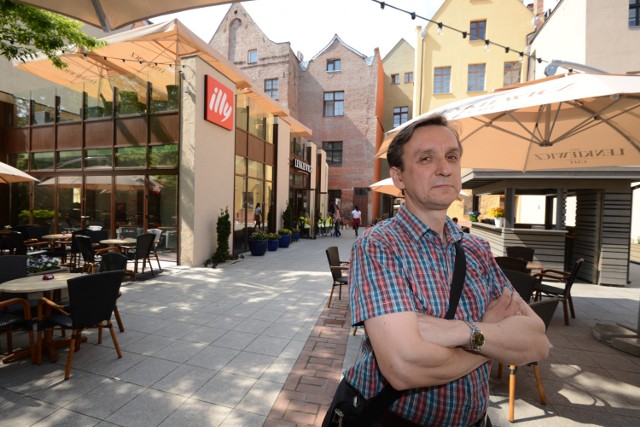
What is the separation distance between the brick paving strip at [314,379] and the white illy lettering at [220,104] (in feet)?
22.5

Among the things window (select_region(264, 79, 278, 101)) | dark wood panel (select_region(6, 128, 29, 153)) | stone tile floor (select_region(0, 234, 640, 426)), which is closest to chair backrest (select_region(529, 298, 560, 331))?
stone tile floor (select_region(0, 234, 640, 426))

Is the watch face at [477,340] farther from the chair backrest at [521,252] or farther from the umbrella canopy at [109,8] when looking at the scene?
the chair backrest at [521,252]

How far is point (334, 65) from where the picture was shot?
2452cm

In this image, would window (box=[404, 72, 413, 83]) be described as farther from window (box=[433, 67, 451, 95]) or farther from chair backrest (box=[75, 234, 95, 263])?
chair backrest (box=[75, 234, 95, 263])

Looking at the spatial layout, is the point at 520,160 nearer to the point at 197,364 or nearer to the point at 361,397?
the point at 361,397

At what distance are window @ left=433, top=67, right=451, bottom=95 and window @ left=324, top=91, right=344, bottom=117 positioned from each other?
7.45 meters

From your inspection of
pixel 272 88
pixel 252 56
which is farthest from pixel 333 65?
pixel 252 56

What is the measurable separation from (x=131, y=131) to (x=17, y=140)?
20.0 ft

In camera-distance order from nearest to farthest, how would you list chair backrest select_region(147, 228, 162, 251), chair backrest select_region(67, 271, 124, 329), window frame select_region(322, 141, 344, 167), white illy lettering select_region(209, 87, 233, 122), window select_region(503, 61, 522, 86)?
chair backrest select_region(67, 271, 124, 329) < chair backrest select_region(147, 228, 162, 251) < white illy lettering select_region(209, 87, 233, 122) < window select_region(503, 61, 522, 86) < window frame select_region(322, 141, 344, 167)

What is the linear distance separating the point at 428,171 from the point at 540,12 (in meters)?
24.3

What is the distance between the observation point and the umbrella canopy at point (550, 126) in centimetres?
238

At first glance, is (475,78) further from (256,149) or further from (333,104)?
(256,149)

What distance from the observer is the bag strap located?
104 centimetres

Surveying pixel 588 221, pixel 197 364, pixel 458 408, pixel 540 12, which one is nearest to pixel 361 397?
pixel 458 408
